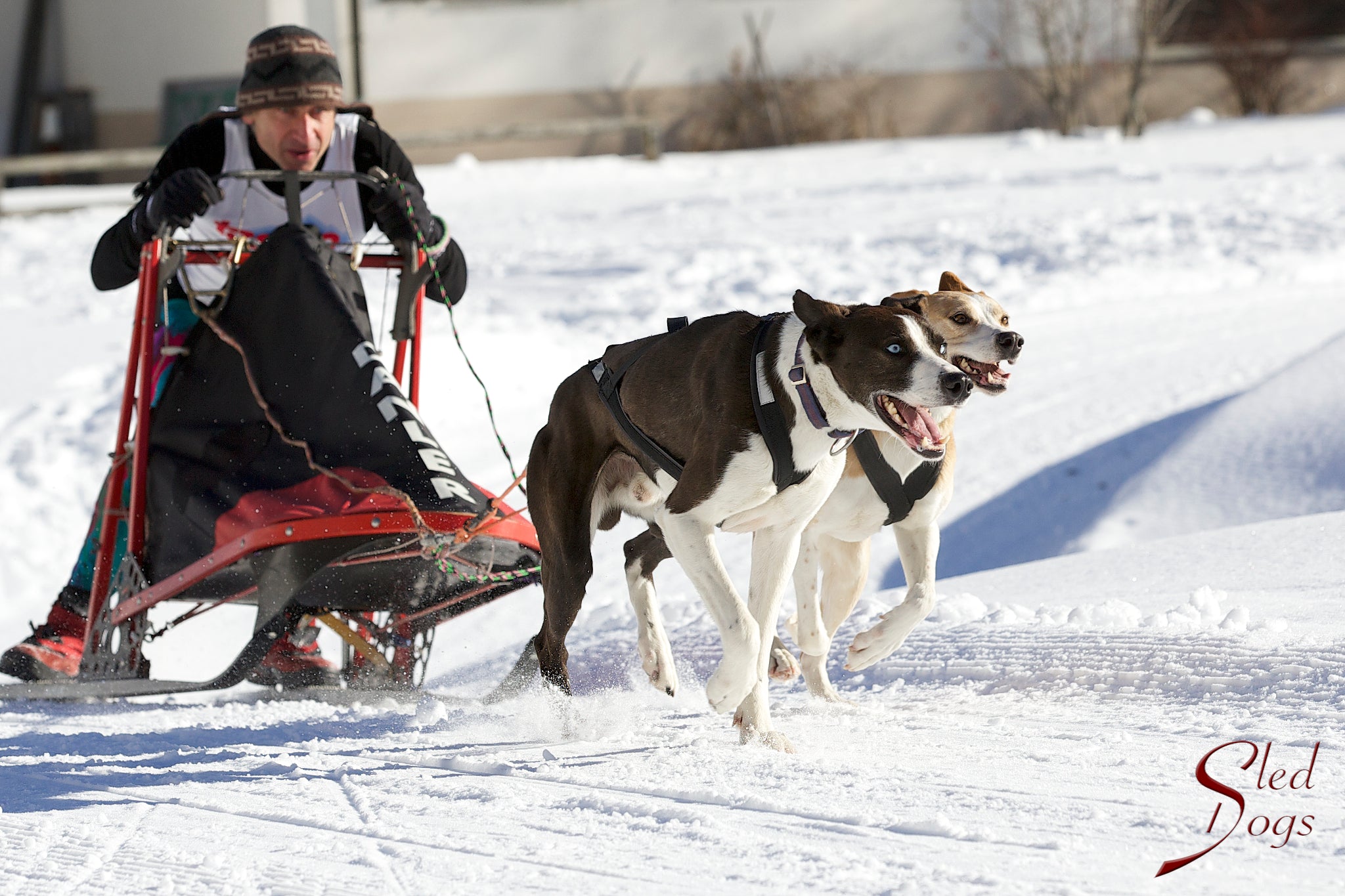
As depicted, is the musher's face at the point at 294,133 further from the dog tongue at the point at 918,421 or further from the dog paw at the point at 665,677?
the dog tongue at the point at 918,421

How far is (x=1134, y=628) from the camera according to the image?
3783 mm

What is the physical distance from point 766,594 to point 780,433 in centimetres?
42

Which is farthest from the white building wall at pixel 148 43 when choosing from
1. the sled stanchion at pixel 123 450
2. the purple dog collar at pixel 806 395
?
the purple dog collar at pixel 806 395

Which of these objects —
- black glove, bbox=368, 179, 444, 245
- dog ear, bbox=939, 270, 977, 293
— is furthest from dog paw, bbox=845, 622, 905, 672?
black glove, bbox=368, 179, 444, 245

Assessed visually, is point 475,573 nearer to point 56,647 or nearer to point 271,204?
point 271,204

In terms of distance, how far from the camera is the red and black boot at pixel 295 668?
4.54 metres

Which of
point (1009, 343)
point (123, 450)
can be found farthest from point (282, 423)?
point (1009, 343)

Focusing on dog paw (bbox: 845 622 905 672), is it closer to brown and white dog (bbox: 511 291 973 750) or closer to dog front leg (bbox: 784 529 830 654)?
dog front leg (bbox: 784 529 830 654)

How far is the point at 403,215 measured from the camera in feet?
13.9

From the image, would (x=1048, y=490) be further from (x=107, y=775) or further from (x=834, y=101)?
(x=834, y=101)

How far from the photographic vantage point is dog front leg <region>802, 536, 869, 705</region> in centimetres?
Result: 383

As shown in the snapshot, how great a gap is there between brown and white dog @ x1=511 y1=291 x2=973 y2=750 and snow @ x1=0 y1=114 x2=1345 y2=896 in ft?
0.88

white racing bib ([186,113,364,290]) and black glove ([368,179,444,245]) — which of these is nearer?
black glove ([368,179,444,245])

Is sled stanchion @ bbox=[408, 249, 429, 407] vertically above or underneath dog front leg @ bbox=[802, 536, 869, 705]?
above
